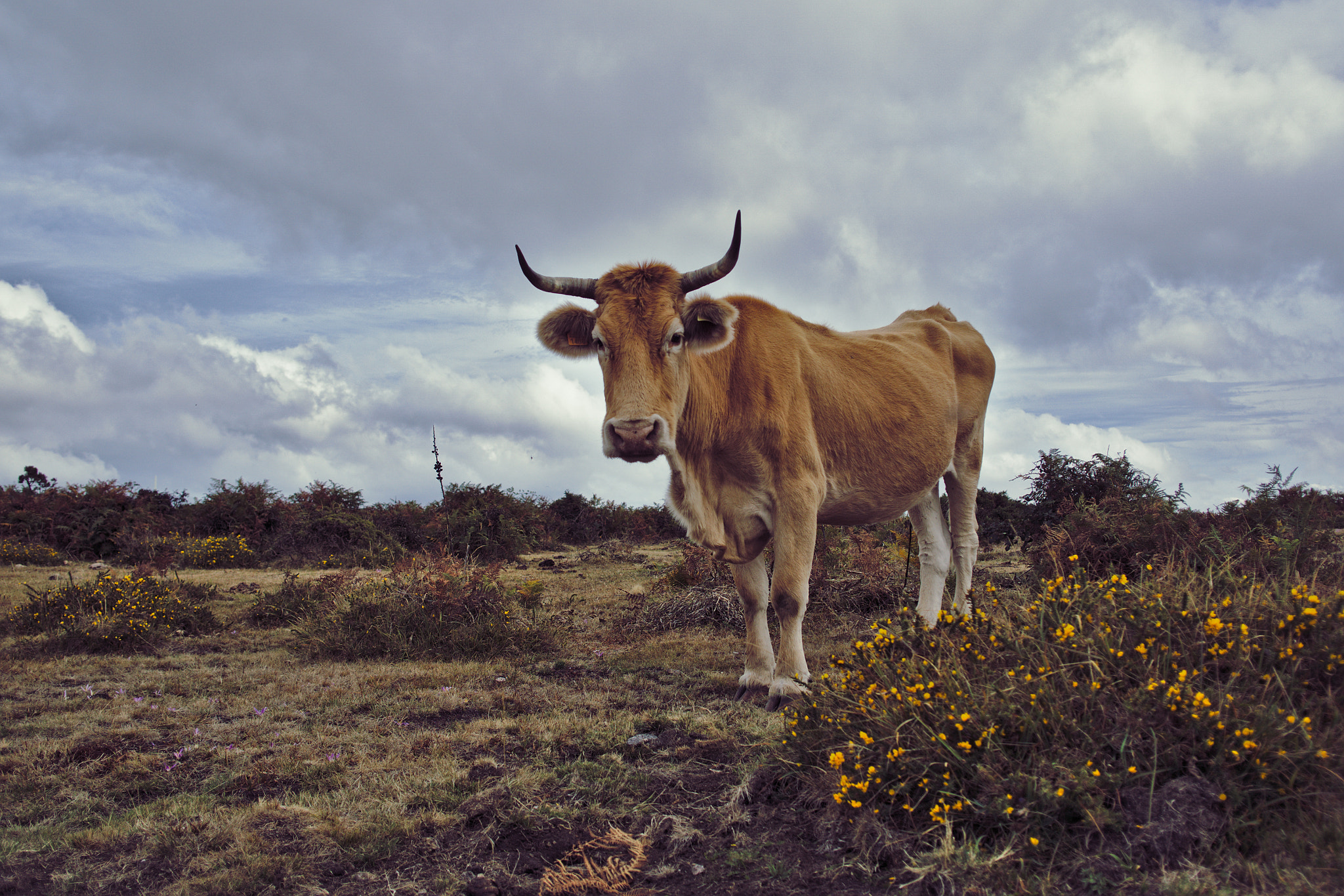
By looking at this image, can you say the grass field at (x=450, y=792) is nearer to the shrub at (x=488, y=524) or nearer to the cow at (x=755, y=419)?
the cow at (x=755, y=419)

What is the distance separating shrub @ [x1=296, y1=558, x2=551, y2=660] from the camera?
8273mm

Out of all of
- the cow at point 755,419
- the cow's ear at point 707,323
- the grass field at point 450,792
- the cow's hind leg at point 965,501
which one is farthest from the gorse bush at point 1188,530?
the cow's ear at point 707,323

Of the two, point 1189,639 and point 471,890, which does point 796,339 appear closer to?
point 1189,639

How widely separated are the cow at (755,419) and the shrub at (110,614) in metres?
6.49

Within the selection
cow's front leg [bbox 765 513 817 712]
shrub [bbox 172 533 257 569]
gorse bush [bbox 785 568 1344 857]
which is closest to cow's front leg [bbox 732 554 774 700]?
cow's front leg [bbox 765 513 817 712]

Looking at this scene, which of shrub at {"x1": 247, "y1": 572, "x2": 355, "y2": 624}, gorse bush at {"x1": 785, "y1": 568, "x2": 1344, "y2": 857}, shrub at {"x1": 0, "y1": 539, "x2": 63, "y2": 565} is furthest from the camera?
shrub at {"x1": 0, "y1": 539, "x2": 63, "y2": 565}

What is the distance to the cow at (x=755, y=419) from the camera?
222 inches

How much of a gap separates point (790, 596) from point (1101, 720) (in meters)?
2.72

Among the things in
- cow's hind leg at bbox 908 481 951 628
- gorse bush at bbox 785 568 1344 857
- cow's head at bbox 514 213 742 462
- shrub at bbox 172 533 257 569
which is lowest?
gorse bush at bbox 785 568 1344 857

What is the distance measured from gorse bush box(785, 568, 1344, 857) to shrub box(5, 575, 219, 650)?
27.6 feet

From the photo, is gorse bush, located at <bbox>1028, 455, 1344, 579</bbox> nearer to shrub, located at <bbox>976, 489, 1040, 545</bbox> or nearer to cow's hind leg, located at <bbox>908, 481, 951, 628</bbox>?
cow's hind leg, located at <bbox>908, 481, 951, 628</bbox>

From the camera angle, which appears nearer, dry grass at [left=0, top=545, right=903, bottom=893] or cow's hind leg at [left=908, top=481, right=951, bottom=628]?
dry grass at [left=0, top=545, right=903, bottom=893]

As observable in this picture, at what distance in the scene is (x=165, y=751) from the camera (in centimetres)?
530

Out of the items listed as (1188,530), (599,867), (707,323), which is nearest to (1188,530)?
(1188,530)
